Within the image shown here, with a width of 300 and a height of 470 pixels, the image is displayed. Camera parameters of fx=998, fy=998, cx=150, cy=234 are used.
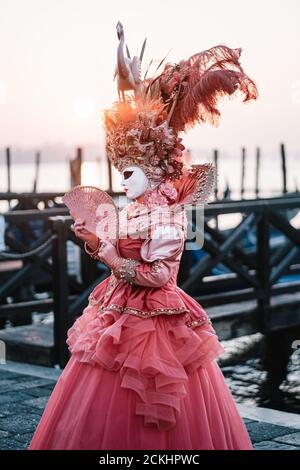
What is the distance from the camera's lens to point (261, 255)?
A: 9.34 metres

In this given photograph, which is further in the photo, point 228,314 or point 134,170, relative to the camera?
point 228,314

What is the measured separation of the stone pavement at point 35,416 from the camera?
201 inches

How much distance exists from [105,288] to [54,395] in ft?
1.69

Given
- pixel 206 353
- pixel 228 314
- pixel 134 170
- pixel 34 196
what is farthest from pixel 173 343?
pixel 34 196

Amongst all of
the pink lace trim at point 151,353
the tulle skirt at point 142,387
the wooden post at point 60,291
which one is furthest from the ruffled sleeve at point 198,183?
the wooden post at point 60,291

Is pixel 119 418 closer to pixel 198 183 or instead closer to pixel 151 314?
pixel 151 314

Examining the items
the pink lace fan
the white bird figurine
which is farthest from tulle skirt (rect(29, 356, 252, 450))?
the white bird figurine

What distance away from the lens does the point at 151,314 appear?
4012 millimetres

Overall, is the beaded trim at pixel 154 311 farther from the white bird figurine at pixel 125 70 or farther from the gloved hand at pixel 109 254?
the white bird figurine at pixel 125 70

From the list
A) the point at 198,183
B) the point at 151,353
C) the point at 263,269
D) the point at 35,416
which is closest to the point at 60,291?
the point at 35,416

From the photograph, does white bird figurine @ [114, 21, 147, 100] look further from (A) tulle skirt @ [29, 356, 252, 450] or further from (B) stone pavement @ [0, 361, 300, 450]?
(B) stone pavement @ [0, 361, 300, 450]

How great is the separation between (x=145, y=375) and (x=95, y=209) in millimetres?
733
